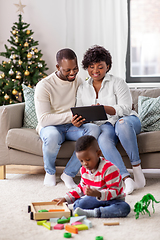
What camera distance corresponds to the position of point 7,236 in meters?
1.41

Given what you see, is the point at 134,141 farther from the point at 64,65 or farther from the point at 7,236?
the point at 7,236

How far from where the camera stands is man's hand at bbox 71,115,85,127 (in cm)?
221

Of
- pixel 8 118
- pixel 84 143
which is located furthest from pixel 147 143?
pixel 8 118

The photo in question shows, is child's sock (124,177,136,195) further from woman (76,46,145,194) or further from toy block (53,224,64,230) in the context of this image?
toy block (53,224,64,230)

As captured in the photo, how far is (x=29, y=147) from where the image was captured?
2.40 m

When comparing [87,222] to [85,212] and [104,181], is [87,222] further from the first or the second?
[104,181]

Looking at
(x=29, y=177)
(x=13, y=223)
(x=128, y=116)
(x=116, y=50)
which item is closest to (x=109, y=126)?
(x=128, y=116)

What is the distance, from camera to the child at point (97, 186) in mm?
1575

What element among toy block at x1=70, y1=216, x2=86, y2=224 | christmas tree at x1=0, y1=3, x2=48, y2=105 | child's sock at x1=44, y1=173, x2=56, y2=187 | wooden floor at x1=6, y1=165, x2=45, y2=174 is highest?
christmas tree at x1=0, y1=3, x2=48, y2=105

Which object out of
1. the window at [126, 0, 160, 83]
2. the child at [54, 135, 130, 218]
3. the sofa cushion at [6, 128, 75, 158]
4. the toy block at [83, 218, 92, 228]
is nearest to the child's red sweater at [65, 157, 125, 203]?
the child at [54, 135, 130, 218]

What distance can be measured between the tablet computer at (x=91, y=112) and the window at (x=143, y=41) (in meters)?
1.84

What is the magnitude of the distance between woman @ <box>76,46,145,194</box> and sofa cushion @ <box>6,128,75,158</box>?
0.29 m

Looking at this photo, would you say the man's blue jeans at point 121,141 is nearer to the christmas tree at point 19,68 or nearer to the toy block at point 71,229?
the toy block at point 71,229

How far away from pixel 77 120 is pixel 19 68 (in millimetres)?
1618
